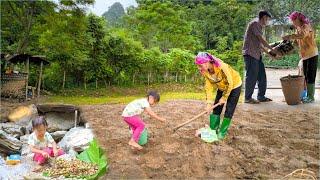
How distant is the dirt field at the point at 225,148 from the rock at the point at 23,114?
Result: 3.27ft

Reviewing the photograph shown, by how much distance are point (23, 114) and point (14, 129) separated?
0.24 m

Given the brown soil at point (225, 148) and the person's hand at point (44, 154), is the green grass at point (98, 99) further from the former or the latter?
the person's hand at point (44, 154)

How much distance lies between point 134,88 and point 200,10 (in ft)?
4.35

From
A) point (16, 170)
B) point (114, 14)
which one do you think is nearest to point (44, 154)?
point (16, 170)

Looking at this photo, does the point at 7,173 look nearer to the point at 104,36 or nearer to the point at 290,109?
the point at 104,36

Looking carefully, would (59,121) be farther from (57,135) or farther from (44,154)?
(44,154)

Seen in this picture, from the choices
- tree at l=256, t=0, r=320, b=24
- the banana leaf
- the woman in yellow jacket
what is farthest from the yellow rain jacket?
tree at l=256, t=0, r=320, b=24

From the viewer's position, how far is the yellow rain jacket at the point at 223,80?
4113mm

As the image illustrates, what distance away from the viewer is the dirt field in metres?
3.77

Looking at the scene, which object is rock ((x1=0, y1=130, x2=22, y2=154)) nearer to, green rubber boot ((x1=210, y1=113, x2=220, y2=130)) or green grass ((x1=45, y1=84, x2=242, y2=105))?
green grass ((x1=45, y1=84, x2=242, y2=105))

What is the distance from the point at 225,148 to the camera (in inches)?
163

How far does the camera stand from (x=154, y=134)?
4699mm

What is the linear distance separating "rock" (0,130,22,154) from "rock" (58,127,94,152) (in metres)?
0.46

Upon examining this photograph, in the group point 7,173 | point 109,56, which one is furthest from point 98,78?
point 7,173
